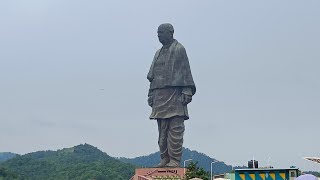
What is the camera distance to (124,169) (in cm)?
7150

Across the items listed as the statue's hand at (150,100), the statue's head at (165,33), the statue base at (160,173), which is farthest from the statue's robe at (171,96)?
the statue base at (160,173)

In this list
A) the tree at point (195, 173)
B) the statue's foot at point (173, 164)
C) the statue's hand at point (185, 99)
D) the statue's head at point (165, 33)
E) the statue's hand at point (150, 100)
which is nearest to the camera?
the tree at point (195, 173)

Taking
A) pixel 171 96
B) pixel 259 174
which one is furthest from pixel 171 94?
pixel 259 174

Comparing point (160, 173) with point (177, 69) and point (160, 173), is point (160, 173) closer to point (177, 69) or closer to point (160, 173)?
point (160, 173)

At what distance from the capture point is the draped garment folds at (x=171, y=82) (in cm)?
3372

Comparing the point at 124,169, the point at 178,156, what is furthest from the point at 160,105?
the point at 124,169

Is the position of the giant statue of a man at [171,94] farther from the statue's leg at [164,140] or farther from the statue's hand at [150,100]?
the statue's hand at [150,100]

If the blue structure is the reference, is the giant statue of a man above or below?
above

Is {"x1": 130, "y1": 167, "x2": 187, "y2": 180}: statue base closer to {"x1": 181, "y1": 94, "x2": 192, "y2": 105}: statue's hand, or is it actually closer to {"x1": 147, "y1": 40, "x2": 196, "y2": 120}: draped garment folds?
{"x1": 147, "y1": 40, "x2": 196, "y2": 120}: draped garment folds

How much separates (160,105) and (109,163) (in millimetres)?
40695

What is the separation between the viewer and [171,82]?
111 ft

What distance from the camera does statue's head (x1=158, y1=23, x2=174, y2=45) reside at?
34000mm

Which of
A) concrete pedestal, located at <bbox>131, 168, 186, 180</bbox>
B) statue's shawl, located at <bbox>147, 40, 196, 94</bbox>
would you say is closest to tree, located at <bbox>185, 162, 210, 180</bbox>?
concrete pedestal, located at <bbox>131, 168, 186, 180</bbox>

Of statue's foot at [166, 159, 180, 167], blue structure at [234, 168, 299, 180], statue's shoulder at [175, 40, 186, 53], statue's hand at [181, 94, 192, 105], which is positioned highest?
statue's shoulder at [175, 40, 186, 53]
